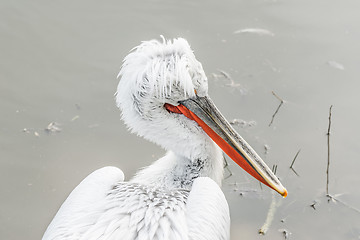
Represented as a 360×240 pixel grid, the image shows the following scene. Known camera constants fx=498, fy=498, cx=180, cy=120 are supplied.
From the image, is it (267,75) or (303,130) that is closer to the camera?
(303,130)

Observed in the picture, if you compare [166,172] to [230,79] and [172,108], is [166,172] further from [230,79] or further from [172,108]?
[230,79]

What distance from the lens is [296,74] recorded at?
17.0ft

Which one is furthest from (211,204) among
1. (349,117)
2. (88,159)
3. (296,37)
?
(296,37)

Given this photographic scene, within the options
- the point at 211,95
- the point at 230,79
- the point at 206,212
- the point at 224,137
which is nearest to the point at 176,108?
the point at 224,137

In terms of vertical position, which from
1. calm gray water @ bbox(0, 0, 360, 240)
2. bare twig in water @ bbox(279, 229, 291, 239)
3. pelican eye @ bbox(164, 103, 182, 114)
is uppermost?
pelican eye @ bbox(164, 103, 182, 114)

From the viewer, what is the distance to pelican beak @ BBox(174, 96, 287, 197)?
3369 mm

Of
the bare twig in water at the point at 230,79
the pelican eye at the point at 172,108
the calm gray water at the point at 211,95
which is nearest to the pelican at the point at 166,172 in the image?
the pelican eye at the point at 172,108

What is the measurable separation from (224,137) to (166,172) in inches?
18.8

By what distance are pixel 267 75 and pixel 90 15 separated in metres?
2.09

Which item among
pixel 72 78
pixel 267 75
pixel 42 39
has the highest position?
pixel 42 39

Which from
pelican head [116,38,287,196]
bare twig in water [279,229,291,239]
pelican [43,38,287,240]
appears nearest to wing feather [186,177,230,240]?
pelican [43,38,287,240]

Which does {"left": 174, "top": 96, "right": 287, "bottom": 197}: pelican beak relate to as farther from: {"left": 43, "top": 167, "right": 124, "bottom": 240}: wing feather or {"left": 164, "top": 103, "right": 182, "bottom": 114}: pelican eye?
{"left": 43, "top": 167, "right": 124, "bottom": 240}: wing feather

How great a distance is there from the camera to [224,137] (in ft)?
11.2

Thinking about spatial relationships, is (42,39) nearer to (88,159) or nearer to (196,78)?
(88,159)
